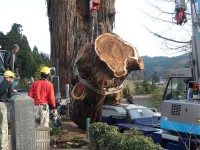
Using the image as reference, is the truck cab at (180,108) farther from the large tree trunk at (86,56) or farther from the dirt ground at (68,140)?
the dirt ground at (68,140)

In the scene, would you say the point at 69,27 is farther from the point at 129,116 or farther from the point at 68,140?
the point at 68,140

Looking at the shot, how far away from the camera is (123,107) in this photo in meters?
9.96

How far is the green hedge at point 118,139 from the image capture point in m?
6.08

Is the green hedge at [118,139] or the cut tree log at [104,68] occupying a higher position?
the cut tree log at [104,68]

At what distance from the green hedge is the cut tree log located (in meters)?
1.76

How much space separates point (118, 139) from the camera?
6633 millimetres

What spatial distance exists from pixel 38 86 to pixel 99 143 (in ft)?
6.37

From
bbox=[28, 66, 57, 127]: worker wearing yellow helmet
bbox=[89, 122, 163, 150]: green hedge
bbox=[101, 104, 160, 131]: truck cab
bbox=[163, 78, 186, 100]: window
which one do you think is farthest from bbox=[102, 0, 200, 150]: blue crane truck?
bbox=[28, 66, 57, 127]: worker wearing yellow helmet

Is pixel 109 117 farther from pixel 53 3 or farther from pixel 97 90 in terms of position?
pixel 53 3

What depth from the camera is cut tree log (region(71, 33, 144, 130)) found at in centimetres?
912

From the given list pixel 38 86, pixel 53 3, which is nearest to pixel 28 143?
pixel 38 86

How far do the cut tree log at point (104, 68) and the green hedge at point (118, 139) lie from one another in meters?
1.76

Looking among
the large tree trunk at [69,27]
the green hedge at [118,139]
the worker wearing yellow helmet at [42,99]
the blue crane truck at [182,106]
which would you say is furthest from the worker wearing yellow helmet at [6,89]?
the large tree trunk at [69,27]

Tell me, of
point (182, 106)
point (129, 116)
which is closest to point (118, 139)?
point (182, 106)
